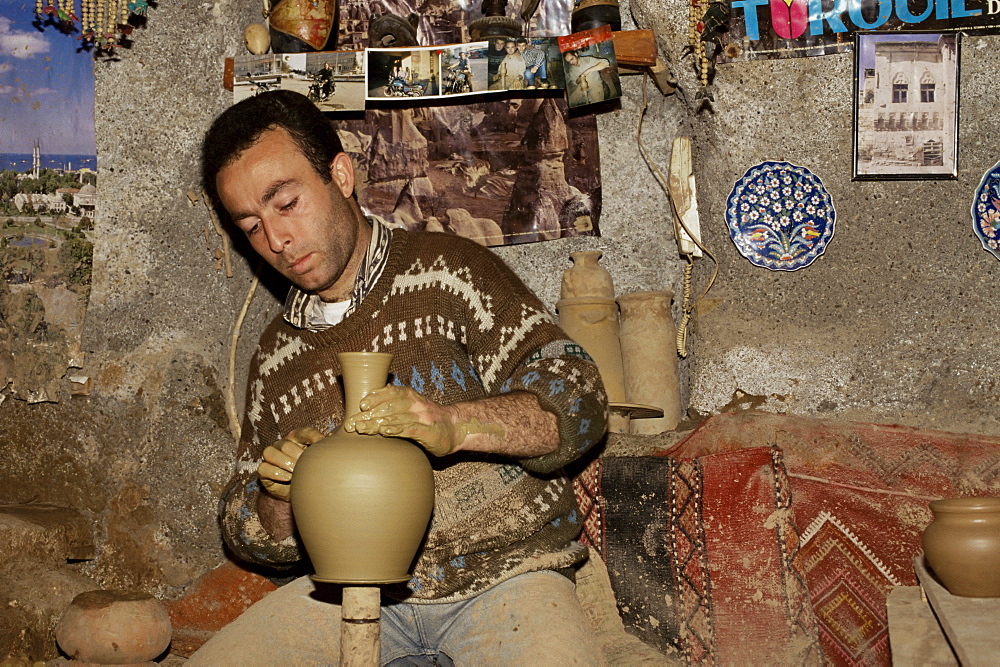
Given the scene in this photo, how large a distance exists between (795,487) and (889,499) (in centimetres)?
27

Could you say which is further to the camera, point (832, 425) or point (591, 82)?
point (591, 82)

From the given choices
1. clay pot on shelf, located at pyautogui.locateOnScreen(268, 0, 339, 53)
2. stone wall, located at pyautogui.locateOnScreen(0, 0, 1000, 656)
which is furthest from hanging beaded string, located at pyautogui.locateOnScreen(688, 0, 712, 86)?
clay pot on shelf, located at pyautogui.locateOnScreen(268, 0, 339, 53)

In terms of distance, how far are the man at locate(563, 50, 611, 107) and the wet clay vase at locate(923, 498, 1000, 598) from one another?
184 cm

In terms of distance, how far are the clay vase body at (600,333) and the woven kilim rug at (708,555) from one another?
0.44 m

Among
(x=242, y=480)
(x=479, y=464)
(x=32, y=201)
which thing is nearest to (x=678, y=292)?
(x=479, y=464)

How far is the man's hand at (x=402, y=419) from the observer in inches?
72.7

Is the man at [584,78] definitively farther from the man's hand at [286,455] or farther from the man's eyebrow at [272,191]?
the man's hand at [286,455]

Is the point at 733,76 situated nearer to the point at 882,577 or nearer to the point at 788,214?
the point at 788,214

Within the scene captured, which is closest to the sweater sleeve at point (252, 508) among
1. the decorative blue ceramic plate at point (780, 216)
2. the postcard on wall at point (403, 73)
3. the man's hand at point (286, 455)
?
the man's hand at point (286, 455)

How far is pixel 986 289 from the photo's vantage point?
338cm

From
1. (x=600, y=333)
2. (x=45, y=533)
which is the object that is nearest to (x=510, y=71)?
(x=600, y=333)

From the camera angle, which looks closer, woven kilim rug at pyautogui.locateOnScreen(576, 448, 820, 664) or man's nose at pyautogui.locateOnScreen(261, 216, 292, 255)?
man's nose at pyautogui.locateOnScreen(261, 216, 292, 255)

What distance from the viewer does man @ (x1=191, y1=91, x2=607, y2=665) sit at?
7.29ft

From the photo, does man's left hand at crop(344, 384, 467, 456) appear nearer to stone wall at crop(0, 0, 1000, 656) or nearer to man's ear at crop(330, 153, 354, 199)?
man's ear at crop(330, 153, 354, 199)
